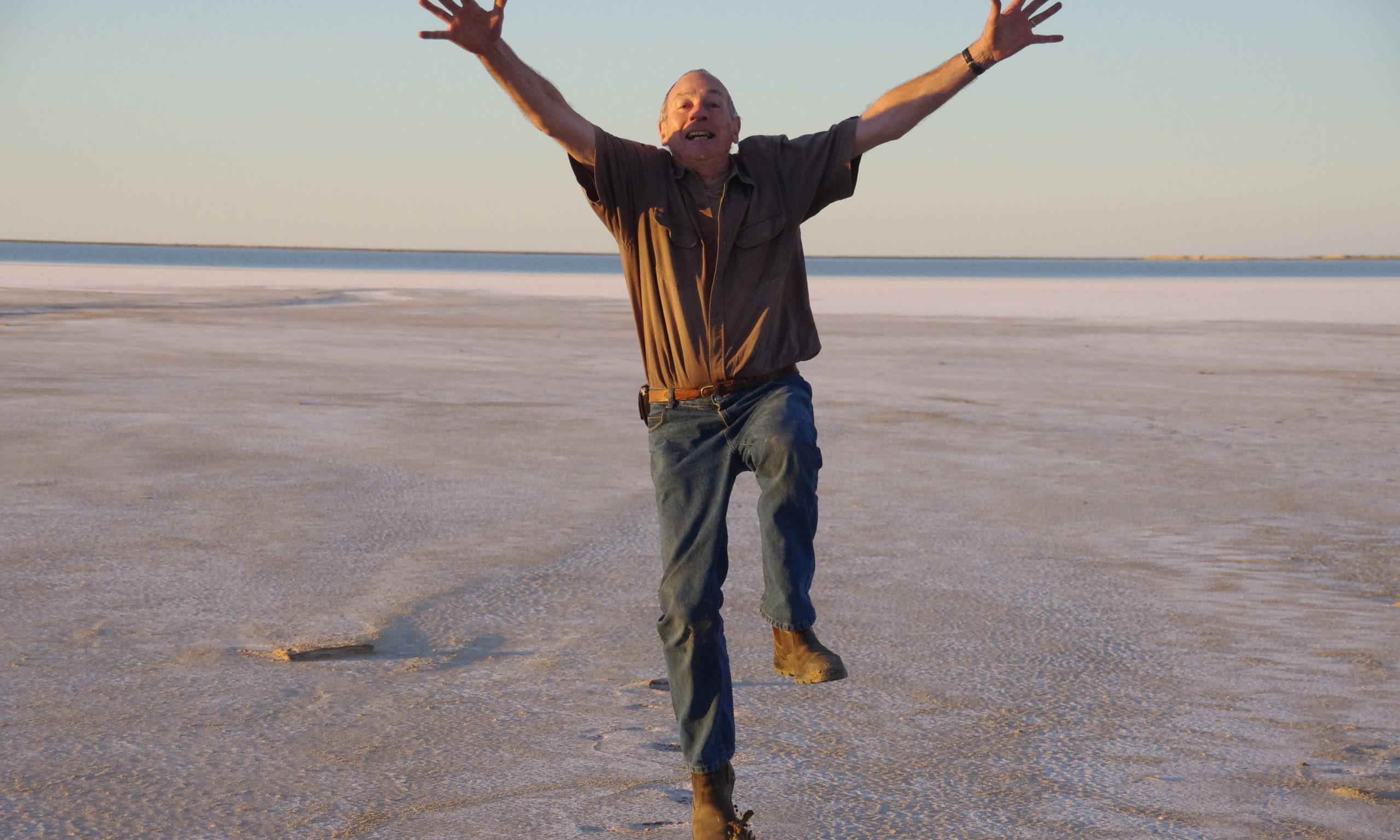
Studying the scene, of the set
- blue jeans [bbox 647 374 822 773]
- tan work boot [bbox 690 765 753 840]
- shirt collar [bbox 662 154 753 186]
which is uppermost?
shirt collar [bbox 662 154 753 186]

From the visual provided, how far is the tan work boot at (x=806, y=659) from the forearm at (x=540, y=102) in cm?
146

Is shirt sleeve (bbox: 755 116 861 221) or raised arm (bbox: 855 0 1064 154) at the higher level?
raised arm (bbox: 855 0 1064 154)

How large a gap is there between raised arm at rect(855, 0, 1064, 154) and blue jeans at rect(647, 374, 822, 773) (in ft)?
2.70

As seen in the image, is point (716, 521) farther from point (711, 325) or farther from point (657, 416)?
point (711, 325)

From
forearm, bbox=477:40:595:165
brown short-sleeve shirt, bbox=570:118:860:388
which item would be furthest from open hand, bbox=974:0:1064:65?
forearm, bbox=477:40:595:165

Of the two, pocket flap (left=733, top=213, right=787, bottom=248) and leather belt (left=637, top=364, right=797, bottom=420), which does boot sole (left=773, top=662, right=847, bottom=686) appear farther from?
pocket flap (left=733, top=213, right=787, bottom=248)

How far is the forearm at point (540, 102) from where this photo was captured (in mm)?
3684

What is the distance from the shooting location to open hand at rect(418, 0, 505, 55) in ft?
11.9

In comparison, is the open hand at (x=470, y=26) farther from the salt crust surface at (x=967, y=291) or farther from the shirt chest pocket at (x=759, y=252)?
the salt crust surface at (x=967, y=291)

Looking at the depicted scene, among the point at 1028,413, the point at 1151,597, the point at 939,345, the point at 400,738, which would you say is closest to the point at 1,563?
the point at 400,738

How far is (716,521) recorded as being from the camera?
141 inches

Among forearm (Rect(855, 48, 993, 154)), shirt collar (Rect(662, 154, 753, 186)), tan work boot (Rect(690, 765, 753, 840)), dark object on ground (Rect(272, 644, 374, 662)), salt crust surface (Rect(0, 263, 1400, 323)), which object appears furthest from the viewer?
salt crust surface (Rect(0, 263, 1400, 323))

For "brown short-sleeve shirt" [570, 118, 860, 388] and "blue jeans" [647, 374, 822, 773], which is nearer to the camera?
"blue jeans" [647, 374, 822, 773]

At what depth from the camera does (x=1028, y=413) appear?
12.5m
